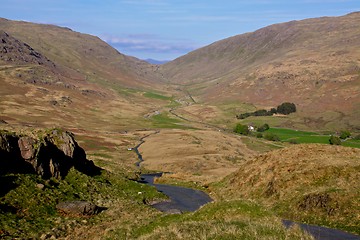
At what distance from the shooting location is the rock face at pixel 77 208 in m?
35.7

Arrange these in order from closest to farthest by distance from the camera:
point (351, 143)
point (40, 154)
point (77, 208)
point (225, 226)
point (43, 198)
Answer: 1. point (225, 226)
2. point (43, 198)
3. point (77, 208)
4. point (40, 154)
5. point (351, 143)

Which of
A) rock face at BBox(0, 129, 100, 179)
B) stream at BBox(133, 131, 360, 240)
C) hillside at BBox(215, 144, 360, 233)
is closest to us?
stream at BBox(133, 131, 360, 240)

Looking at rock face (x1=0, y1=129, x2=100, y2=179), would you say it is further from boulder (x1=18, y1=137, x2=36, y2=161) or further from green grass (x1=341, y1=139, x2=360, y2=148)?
green grass (x1=341, y1=139, x2=360, y2=148)

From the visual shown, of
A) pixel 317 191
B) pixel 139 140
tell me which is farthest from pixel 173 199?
pixel 139 140

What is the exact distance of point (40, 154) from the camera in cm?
4134

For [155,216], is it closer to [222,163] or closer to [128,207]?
[128,207]

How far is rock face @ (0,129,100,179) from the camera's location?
3888cm

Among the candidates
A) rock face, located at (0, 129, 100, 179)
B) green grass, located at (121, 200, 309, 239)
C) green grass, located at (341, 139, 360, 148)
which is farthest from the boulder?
green grass, located at (341, 139, 360, 148)

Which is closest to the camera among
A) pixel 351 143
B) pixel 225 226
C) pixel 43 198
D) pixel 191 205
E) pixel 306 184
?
pixel 225 226

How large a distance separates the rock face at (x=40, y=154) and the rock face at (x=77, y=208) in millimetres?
6003

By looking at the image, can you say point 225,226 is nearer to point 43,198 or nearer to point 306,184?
point 43,198

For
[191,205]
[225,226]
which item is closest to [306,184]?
[191,205]

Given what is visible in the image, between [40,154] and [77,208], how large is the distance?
8509 mm

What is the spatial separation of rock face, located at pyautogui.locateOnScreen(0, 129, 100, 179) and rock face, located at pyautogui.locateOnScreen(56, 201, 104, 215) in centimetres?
600
